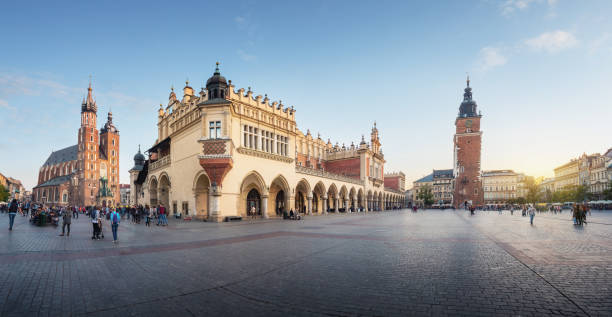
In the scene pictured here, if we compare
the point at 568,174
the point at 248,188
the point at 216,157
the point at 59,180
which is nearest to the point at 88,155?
the point at 59,180

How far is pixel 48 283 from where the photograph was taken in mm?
6520

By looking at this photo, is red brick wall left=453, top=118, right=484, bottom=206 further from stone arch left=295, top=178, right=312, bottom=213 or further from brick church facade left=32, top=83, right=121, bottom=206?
brick church facade left=32, top=83, right=121, bottom=206

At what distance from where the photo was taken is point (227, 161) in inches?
1000

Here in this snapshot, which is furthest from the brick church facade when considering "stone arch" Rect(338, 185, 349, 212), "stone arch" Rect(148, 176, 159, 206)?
"stone arch" Rect(338, 185, 349, 212)

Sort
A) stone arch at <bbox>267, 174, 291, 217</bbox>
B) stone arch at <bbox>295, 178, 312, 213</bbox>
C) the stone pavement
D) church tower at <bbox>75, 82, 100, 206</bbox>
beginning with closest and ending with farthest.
→ the stone pavement < stone arch at <bbox>267, 174, 291, 217</bbox> < stone arch at <bbox>295, 178, 312, 213</bbox> < church tower at <bbox>75, 82, 100, 206</bbox>

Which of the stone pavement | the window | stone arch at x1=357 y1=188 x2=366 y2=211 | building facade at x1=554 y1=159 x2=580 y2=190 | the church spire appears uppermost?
the church spire

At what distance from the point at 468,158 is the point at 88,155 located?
393 ft

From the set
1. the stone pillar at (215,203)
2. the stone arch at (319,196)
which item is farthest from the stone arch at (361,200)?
the stone pillar at (215,203)

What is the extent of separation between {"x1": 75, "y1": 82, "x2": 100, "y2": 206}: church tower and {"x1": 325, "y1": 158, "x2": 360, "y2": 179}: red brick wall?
82.2m

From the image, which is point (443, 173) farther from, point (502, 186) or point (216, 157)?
point (216, 157)

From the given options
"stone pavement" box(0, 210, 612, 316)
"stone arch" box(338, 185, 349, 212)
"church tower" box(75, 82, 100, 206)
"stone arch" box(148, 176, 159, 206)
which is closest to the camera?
"stone pavement" box(0, 210, 612, 316)

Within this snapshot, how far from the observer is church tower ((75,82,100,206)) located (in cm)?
9830

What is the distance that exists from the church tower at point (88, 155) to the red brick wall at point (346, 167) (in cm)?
8224

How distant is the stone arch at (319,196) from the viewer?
43906 mm
